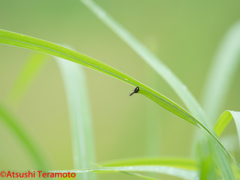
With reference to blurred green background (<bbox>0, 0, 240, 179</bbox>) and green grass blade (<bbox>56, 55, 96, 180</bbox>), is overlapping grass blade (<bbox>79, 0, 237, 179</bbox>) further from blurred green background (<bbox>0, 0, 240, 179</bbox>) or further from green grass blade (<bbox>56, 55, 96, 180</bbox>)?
blurred green background (<bbox>0, 0, 240, 179</bbox>)

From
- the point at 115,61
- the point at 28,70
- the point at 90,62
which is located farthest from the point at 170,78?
the point at 115,61

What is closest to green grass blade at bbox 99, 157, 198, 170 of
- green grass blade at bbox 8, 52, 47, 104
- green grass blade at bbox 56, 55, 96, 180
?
green grass blade at bbox 56, 55, 96, 180

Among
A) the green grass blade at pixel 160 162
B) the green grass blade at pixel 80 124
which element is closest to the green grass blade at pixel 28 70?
the green grass blade at pixel 80 124

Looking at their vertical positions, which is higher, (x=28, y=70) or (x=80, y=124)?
(x=28, y=70)

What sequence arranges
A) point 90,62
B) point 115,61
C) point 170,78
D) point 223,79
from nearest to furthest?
point 90,62 → point 170,78 → point 223,79 → point 115,61

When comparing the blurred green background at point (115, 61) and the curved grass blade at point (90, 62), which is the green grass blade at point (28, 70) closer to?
the curved grass blade at point (90, 62)

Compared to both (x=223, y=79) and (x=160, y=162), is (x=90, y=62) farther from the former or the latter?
(x=223, y=79)
